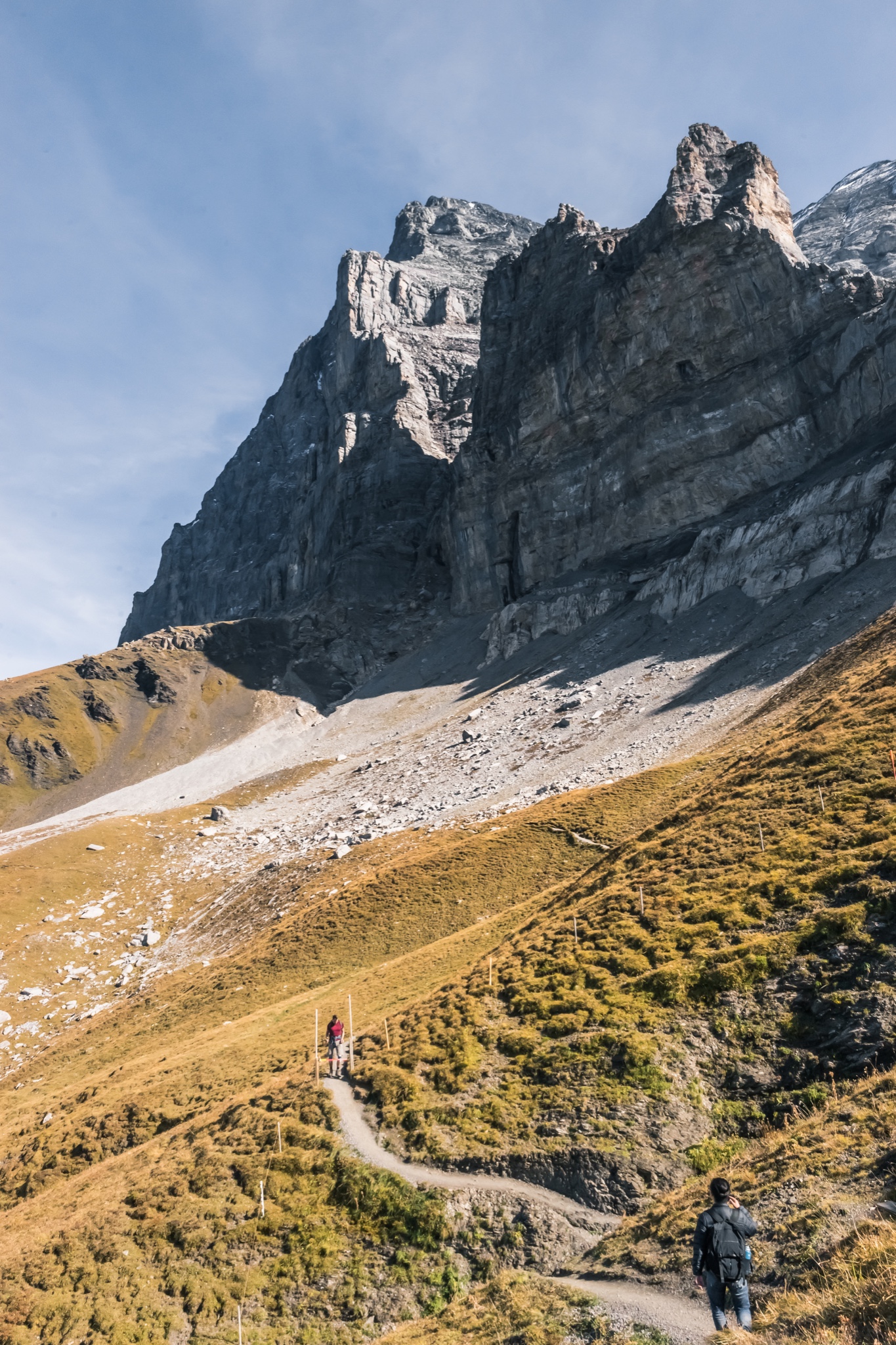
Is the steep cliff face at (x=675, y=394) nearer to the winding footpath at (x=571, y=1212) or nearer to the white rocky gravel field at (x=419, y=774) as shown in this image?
the white rocky gravel field at (x=419, y=774)

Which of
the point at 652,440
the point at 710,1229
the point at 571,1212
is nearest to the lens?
the point at 710,1229

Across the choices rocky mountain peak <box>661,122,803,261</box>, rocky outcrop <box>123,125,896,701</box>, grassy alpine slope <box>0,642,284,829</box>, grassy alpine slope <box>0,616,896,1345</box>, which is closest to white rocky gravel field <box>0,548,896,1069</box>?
rocky outcrop <box>123,125,896,701</box>

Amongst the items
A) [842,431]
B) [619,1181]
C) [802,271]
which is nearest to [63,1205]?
[619,1181]

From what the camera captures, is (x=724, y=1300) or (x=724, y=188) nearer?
(x=724, y=1300)

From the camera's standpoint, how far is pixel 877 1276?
7.44 metres

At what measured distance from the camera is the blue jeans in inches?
332

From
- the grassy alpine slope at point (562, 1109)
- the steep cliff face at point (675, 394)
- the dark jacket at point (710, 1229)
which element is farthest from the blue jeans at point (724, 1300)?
the steep cliff face at point (675, 394)

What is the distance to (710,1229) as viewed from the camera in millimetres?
8797

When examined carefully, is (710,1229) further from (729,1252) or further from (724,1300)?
(724,1300)

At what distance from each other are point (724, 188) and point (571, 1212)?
162803 mm

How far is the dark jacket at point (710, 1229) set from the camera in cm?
873

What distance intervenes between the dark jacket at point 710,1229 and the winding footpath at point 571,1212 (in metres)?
1.13

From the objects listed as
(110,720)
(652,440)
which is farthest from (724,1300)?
(110,720)

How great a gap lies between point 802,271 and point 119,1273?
145 meters
